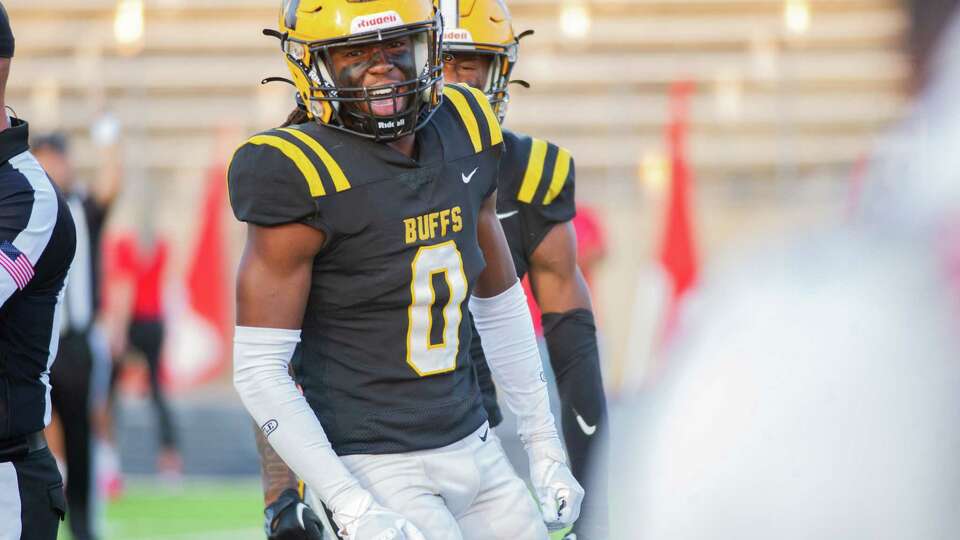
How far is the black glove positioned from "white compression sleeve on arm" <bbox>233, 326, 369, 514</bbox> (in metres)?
0.20

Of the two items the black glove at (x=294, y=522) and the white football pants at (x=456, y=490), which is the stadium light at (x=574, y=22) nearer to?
the white football pants at (x=456, y=490)

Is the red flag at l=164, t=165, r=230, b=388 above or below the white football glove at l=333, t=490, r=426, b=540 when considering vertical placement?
below

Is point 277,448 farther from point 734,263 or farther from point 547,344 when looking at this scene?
point 734,263

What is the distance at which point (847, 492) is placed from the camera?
354 centimetres

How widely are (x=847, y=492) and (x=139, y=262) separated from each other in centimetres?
629

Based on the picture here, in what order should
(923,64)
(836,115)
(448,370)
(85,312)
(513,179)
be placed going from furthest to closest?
(836,115), (85,312), (923,64), (513,179), (448,370)

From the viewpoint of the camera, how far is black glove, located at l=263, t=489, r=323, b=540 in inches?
104

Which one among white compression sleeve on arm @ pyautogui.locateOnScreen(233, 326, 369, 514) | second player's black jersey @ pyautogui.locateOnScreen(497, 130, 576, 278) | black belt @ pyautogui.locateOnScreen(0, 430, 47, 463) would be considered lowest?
black belt @ pyautogui.locateOnScreen(0, 430, 47, 463)

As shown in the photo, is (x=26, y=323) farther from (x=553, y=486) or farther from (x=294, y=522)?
(x=553, y=486)

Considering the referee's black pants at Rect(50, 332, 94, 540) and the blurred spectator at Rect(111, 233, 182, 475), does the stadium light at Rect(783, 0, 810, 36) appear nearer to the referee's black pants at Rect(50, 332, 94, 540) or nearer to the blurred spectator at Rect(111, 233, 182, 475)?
the blurred spectator at Rect(111, 233, 182, 475)

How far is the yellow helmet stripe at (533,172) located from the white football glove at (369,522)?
1.20m

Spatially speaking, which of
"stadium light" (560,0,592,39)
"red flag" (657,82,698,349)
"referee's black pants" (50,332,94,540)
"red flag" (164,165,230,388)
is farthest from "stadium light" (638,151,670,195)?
"referee's black pants" (50,332,94,540)

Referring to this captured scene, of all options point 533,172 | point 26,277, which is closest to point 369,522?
point 26,277

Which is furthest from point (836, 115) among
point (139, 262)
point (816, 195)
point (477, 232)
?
point (477, 232)
